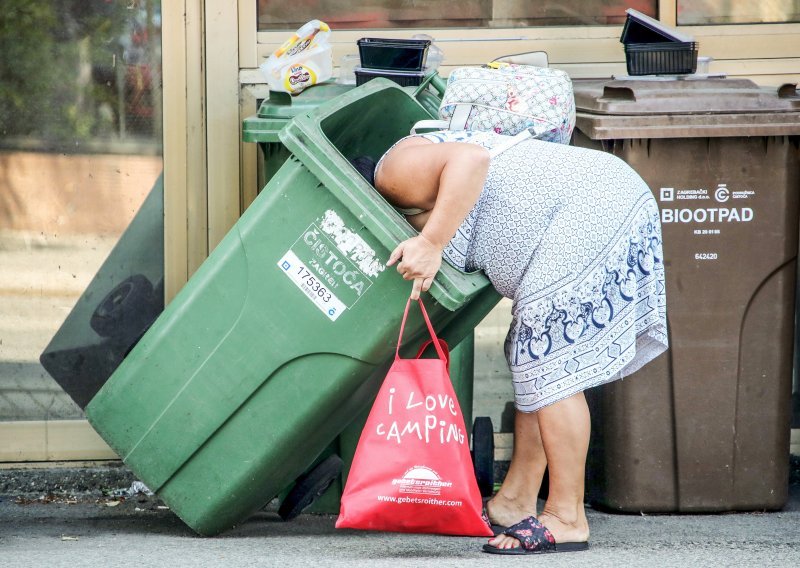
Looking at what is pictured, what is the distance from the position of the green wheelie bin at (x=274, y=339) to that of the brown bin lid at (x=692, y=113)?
0.67 m

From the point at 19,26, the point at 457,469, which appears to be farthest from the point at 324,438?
the point at 19,26

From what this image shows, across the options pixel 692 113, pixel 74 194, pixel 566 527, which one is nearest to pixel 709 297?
pixel 692 113

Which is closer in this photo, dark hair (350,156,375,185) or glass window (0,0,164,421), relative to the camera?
dark hair (350,156,375,185)

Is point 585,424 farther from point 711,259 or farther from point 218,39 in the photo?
point 218,39

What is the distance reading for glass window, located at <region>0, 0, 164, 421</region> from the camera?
167 inches

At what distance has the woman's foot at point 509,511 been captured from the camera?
11.7 ft

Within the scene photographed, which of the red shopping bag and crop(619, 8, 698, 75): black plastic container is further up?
crop(619, 8, 698, 75): black plastic container

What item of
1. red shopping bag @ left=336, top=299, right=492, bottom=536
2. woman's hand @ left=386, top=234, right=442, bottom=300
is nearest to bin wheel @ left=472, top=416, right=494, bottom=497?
red shopping bag @ left=336, top=299, right=492, bottom=536

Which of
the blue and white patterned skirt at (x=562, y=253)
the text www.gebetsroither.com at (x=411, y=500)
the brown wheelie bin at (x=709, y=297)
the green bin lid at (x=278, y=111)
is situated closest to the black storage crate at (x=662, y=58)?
the brown wheelie bin at (x=709, y=297)

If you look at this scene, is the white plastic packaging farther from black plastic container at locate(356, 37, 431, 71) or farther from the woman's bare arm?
the woman's bare arm

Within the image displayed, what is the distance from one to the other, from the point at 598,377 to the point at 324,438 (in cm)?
82

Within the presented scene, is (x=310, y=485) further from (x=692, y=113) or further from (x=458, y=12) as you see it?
(x=458, y=12)

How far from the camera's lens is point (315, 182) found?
10.4 ft

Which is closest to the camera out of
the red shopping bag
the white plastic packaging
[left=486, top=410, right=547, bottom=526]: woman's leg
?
the red shopping bag
